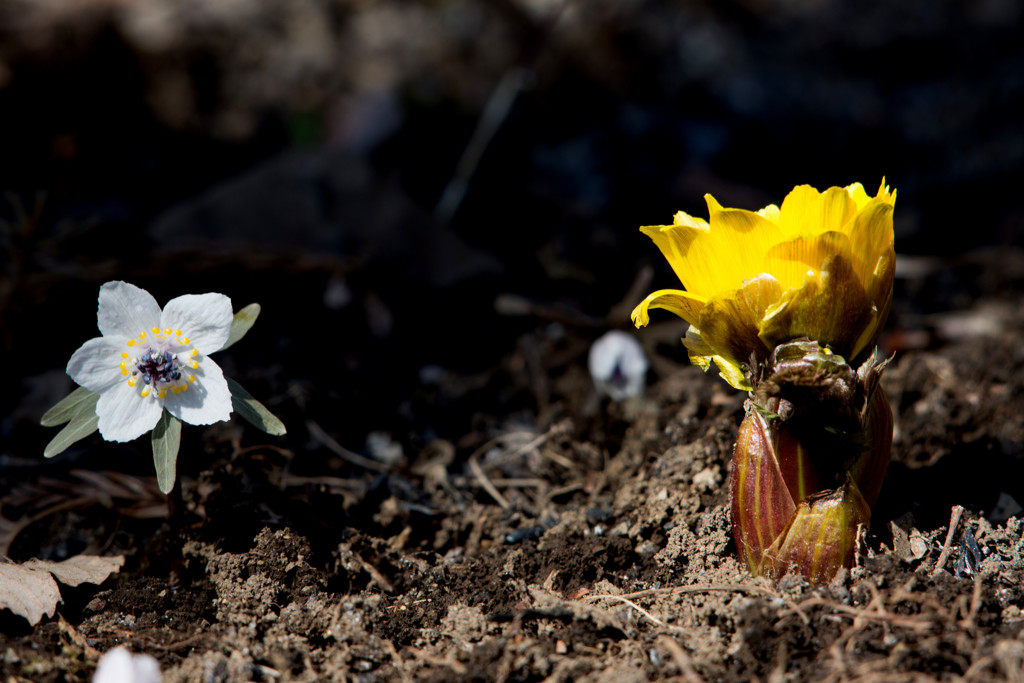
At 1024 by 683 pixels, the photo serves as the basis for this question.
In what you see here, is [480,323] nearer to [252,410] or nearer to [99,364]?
[252,410]

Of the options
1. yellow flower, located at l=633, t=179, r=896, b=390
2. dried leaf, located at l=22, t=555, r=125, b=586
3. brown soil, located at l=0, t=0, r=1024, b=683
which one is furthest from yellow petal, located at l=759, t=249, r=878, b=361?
dried leaf, located at l=22, t=555, r=125, b=586

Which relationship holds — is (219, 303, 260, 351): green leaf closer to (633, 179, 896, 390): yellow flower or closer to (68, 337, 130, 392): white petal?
(68, 337, 130, 392): white petal

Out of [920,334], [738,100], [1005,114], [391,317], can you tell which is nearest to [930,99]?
[1005,114]

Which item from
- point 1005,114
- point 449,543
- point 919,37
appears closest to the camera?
point 449,543

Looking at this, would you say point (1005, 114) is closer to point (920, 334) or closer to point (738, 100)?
point (738, 100)

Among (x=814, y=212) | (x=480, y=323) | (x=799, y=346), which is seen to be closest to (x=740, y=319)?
(x=799, y=346)

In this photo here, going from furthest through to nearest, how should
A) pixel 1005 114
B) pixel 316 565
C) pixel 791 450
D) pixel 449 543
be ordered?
pixel 1005 114, pixel 449 543, pixel 316 565, pixel 791 450

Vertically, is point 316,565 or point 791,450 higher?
point 791,450

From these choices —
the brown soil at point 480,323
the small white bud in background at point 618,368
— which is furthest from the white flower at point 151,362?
the small white bud in background at point 618,368
